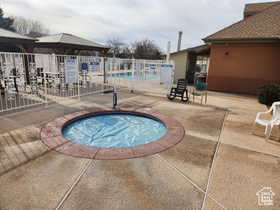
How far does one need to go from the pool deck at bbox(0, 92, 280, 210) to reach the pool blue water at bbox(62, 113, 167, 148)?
1.03 metres

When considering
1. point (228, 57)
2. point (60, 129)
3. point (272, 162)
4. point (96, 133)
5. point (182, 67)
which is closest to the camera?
point (272, 162)

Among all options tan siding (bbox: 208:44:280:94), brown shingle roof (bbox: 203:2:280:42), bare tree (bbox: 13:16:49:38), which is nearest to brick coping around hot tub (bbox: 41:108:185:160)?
tan siding (bbox: 208:44:280:94)

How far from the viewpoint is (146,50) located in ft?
103

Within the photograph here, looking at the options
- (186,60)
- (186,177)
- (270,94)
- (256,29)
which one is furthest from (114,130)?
(186,60)

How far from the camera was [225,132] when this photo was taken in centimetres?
450

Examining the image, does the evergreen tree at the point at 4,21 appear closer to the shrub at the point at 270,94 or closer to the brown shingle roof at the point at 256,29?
the brown shingle roof at the point at 256,29

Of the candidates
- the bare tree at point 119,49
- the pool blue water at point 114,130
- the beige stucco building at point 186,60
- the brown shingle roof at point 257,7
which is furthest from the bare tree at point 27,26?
the pool blue water at point 114,130

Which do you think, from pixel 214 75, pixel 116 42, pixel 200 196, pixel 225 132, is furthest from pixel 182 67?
pixel 116 42

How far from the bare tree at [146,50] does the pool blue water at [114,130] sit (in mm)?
23890

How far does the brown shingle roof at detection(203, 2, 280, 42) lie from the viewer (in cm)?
921

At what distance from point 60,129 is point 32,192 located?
7.22 ft

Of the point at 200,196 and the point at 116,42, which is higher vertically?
the point at 116,42

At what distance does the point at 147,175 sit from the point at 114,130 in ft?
9.33

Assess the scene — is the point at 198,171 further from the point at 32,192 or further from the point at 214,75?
the point at 214,75
